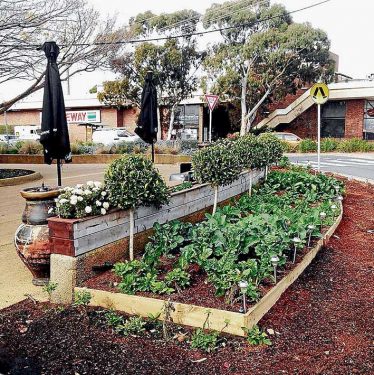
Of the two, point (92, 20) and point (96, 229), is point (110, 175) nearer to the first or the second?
point (96, 229)

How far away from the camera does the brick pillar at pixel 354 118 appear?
107 feet

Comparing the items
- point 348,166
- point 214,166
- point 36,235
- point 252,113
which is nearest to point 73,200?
point 36,235

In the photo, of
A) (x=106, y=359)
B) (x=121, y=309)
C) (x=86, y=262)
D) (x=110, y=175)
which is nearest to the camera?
(x=106, y=359)

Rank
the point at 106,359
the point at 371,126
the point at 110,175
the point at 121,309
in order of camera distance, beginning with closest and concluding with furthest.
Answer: the point at 106,359 < the point at 121,309 < the point at 110,175 < the point at 371,126

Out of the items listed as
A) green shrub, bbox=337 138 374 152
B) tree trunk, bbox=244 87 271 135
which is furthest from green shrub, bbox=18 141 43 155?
green shrub, bbox=337 138 374 152

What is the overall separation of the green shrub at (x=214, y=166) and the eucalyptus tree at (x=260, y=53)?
2517 centimetres

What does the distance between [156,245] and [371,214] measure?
15.2 feet

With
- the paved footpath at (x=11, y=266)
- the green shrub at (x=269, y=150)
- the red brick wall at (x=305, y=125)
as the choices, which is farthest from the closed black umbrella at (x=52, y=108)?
the red brick wall at (x=305, y=125)

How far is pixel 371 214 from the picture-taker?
7969 millimetres

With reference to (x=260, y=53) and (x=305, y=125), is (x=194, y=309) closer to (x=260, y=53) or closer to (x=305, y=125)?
(x=260, y=53)

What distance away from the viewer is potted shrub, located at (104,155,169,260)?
181 inches

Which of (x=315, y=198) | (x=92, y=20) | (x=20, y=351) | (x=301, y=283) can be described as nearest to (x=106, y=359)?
(x=20, y=351)

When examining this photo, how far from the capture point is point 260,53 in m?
30.3

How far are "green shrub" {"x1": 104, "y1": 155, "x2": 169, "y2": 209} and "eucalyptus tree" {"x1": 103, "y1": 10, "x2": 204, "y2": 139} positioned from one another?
27264mm
